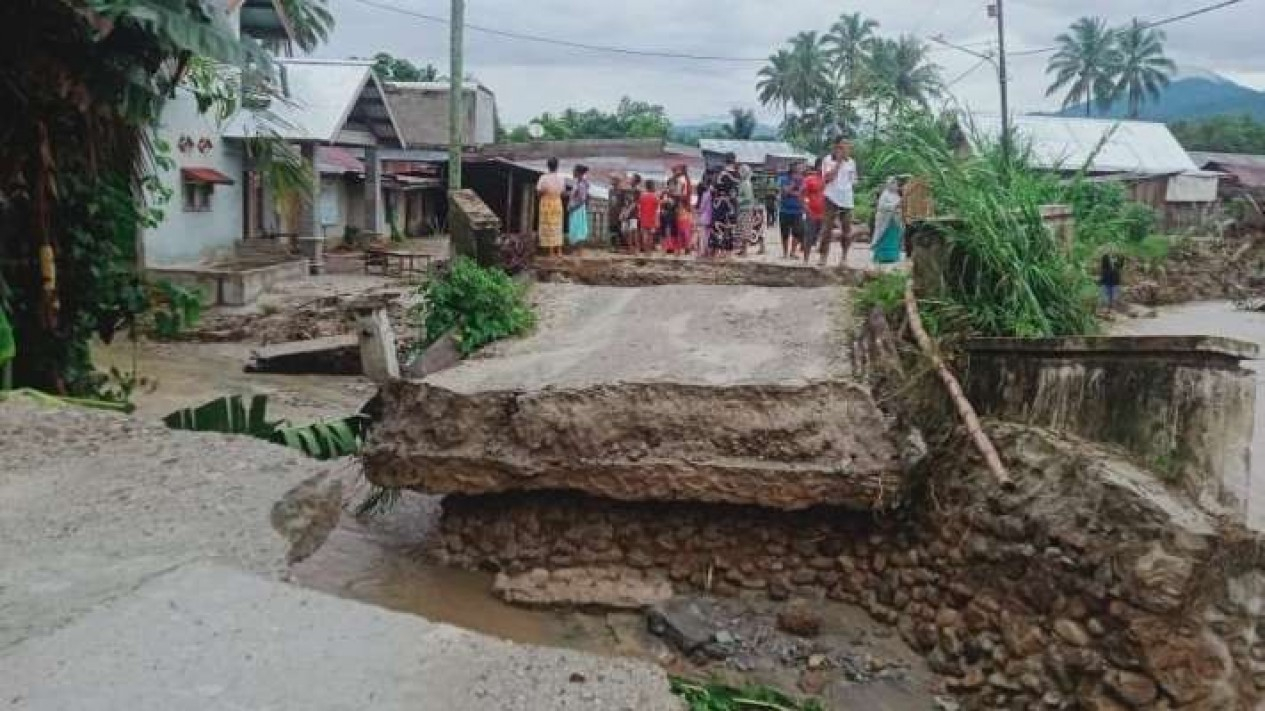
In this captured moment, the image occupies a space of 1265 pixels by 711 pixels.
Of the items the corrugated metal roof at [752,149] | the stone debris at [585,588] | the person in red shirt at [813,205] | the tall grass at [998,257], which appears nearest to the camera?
the stone debris at [585,588]

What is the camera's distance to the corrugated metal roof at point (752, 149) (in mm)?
38756

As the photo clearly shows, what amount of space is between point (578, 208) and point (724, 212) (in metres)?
2.02

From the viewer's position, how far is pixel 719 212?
15078 mm

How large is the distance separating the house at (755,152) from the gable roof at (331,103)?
11.7m

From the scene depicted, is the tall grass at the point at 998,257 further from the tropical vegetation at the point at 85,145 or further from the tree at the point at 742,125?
the tree at the point at 742,125

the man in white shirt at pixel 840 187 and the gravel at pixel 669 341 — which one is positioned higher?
the man in white shirt at pixel 840 187

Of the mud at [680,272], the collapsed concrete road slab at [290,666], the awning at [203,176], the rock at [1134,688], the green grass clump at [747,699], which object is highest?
the awning at [203,176]

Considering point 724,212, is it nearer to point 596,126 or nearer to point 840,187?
point 840,187

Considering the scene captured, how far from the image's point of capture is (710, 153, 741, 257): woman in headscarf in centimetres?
1501

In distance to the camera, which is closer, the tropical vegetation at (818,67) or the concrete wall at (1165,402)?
the concrete wall at (1165,402)

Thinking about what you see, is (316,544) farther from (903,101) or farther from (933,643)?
(903,101)

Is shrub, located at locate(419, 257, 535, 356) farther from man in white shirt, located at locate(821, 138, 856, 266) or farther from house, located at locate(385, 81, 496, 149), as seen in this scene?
house, located at locate(385, 81, 496, 149)

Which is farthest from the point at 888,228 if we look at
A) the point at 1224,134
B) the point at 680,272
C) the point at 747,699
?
the point at 1224,134

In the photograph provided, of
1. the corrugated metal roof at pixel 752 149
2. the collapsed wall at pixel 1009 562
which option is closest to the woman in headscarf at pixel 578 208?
the collapsed wall at pixel 1009 562
